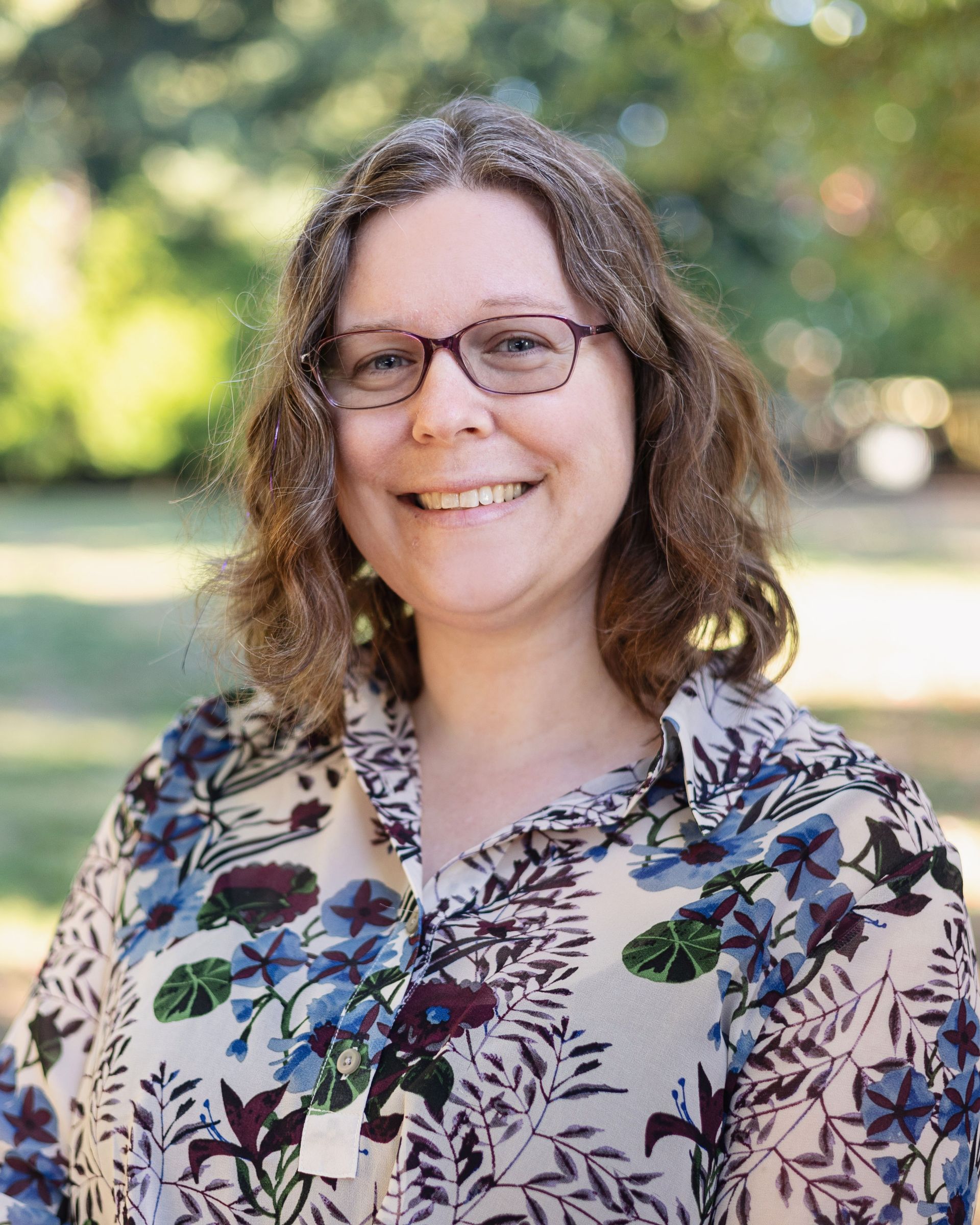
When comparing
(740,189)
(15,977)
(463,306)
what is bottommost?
(15,977)

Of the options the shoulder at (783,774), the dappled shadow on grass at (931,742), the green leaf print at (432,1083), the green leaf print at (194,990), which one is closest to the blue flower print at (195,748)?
the green leaf print at (194,990)

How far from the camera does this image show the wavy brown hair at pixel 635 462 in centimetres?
175

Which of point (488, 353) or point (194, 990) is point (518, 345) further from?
point (194, 990)

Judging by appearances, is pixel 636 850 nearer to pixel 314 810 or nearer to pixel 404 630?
pixel 314 810

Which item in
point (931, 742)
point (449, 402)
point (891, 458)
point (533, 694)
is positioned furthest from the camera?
point (891, 458)

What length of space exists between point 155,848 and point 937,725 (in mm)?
5193

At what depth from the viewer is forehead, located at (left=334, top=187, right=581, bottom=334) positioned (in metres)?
1.66

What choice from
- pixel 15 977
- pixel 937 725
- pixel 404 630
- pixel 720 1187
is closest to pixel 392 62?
pixel 937 725

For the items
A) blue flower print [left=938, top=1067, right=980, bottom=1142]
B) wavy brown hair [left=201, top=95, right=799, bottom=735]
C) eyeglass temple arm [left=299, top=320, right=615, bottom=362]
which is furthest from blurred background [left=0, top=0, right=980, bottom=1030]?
blue flower print [left=938, top=1067, right=980, bottom=1142]

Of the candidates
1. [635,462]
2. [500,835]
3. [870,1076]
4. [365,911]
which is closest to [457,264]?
[635,462]

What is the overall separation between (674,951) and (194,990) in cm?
64

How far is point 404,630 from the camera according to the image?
84.6 inches

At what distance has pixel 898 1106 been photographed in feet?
4.36

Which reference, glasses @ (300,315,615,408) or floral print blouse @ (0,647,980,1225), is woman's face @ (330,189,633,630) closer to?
glasses @ (300,315,615,408)
